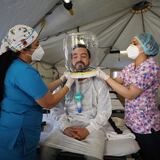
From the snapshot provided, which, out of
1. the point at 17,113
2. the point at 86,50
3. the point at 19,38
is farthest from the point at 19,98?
the point at 86,50

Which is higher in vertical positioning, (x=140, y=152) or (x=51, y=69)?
(x=51, y=69)

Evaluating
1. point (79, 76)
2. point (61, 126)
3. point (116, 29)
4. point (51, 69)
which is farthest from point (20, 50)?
point (51, 69)

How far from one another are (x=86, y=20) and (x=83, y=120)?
1861 mm

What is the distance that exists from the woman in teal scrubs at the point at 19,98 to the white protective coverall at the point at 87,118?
0.91ft

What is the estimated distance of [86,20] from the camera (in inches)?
125

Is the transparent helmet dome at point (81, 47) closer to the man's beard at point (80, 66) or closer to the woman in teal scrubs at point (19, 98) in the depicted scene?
the man's beard at point (80, 66)

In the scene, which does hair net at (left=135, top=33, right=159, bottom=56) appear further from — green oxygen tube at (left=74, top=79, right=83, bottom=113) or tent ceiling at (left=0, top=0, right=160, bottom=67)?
tent ceiling at (left=0, top=0, right=160, bottom=67)

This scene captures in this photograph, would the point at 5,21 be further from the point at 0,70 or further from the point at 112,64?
the point at 112,64

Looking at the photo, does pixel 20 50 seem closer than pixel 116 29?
Yes

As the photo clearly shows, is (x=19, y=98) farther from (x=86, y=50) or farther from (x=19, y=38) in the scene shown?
(x=86, y=50)

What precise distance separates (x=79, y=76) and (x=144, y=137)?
0.72 meters

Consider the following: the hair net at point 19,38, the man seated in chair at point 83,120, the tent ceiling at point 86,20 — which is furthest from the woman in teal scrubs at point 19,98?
the tent ceiling at point 86,20

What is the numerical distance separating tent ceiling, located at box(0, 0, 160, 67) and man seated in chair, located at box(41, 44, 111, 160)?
0.62 metres

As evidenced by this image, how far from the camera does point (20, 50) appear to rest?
4.37ft
